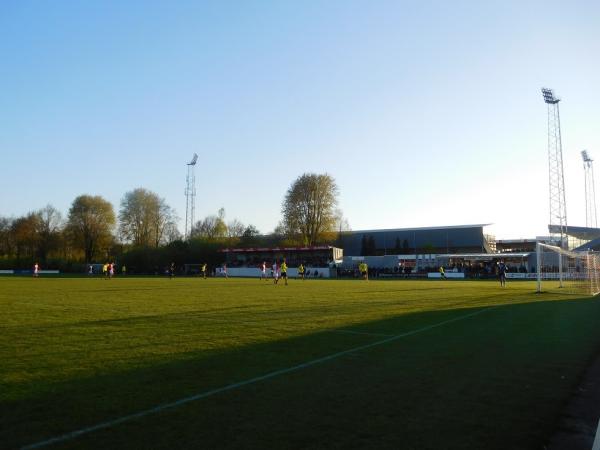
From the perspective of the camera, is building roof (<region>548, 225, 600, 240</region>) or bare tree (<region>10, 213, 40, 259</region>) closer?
building roof (<region>548, 225, 600, 240</region>)

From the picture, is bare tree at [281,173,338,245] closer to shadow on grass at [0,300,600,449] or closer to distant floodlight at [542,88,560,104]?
distant floodlight at [542,88,560,104]

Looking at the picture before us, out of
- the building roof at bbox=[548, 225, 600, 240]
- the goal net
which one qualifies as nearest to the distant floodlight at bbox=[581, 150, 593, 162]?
the building roof at bbox=[548, 225, 600, 240]

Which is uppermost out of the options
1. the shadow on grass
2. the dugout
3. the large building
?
the large building

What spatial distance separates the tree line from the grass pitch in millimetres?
69033

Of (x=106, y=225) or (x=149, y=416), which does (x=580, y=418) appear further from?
(x=106, y=225)

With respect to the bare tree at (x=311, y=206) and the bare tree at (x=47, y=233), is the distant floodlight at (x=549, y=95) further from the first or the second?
the bare tree at (x=47, y=233)

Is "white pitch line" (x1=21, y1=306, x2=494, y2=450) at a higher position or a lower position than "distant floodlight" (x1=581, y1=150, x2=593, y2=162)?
lower

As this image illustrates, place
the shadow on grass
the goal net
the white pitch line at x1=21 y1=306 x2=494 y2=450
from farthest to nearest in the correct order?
1. the goal net
2. the shadow on grass
3. the white pitch line at x1=21 y1=306 x2=494 y2=450

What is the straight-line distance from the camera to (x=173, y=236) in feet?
328

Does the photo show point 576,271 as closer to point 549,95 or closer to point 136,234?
point 549,95

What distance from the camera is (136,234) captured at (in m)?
93.0

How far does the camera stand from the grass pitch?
16.0 ft

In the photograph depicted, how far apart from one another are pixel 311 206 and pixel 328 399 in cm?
7708

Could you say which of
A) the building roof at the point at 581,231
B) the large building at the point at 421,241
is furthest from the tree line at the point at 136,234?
the building roof at the point at 581,231
